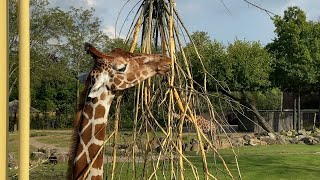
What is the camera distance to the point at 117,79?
2.31 m

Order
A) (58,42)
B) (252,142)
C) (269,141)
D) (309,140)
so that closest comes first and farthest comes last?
(252,142)
(269,141)
(309,140)
(58,42)

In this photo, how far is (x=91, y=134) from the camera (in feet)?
7.55

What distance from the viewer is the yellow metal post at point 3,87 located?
3.28 feet

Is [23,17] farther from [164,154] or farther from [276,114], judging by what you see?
[276,114]

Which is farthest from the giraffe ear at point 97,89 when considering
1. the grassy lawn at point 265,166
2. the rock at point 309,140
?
the rock at point 309,140

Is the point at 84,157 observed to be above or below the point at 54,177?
above

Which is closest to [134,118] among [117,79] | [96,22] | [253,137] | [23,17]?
[117,79]

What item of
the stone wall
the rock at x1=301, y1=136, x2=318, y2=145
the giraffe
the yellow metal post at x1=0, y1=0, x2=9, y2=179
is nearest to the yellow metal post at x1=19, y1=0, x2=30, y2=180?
the yellow metal post at x1=0, y1=0, x2=9, y2=179

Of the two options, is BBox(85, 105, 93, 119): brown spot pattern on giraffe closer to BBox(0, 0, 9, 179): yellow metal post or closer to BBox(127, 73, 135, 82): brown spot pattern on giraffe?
BBox(127, 73, 135, 82): brown spot pattern on giraffe

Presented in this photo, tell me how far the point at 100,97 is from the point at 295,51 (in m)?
21.3

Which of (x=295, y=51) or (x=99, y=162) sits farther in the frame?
(x=295, y=51)

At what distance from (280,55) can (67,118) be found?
10.9 m

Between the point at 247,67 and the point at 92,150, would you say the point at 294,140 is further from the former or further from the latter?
the point at 92,150

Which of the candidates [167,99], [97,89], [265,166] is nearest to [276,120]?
[265,166]
